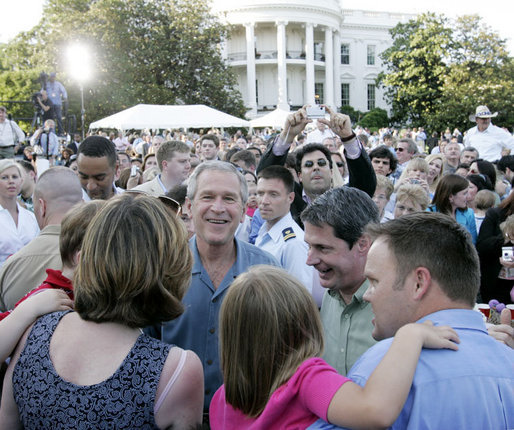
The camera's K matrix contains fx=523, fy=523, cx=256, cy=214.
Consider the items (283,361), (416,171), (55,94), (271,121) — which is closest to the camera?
(283,361)

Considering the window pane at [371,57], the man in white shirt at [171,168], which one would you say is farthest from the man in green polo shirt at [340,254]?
the window pane at [371,57]

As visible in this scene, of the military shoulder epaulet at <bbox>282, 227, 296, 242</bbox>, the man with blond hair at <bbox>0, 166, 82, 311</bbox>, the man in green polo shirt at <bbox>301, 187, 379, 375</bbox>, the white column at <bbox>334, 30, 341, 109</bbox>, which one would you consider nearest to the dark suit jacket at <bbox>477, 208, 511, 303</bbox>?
the military shoulder epaulet at <bbox>282, 227, 296, 242</bbox>

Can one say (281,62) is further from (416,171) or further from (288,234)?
(288,234)

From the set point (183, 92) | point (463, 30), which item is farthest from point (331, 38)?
point (183, 92)

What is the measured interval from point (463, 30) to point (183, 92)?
21.7 m

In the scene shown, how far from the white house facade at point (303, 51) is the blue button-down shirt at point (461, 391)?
56.9 metres

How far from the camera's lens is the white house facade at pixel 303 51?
6050 centimetres

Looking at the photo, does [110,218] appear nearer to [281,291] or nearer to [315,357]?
[281,291]

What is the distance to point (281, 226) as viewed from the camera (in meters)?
4.51

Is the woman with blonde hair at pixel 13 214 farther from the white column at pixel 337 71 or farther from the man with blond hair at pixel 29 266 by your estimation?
the white column at pixel 337 71

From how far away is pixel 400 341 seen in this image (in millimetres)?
1639

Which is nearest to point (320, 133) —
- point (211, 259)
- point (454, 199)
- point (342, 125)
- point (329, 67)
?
point (454, 199)

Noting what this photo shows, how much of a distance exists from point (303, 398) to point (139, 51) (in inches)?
1464

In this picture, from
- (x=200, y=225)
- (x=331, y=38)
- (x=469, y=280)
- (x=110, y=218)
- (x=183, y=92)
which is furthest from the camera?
(x=331, y=38)
